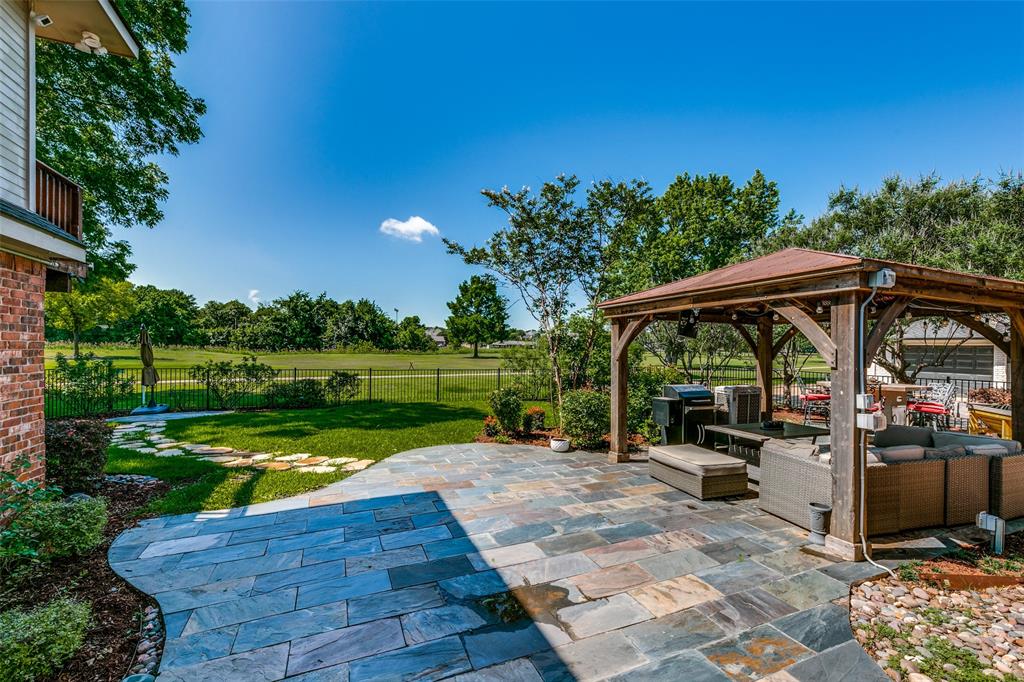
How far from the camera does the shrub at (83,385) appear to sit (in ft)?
35.5

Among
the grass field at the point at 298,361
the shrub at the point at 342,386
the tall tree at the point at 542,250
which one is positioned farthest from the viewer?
the grass field at the point at 298,361

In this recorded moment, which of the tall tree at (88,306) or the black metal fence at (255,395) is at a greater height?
the tall tree at (88,306)

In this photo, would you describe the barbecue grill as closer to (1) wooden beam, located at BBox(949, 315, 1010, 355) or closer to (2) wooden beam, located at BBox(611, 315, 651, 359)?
(2) wooden beam, located at BBox(611, 315, 651, 359)

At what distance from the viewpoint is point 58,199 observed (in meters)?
4.98

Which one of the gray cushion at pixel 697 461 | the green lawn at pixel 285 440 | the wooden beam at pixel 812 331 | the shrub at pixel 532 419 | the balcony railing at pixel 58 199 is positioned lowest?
the green lawn at pixel 285 440

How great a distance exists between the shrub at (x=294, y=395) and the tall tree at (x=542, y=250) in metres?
6.56

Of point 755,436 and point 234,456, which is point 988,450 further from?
point 234,456

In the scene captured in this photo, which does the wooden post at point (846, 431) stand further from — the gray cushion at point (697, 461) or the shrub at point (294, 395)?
the shrub at point (294, 395)

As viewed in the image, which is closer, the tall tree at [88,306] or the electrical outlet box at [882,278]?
the electrical outlet box at [882,278]

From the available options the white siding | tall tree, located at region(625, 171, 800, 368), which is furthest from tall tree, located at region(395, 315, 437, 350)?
the white siding

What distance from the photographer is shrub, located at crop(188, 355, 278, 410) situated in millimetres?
12578

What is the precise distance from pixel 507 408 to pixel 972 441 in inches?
266

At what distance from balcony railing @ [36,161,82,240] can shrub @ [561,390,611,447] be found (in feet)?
25.4

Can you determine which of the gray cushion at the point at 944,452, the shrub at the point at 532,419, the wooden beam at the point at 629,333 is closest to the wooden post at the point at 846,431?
the gray cushion at the point at 944,452
